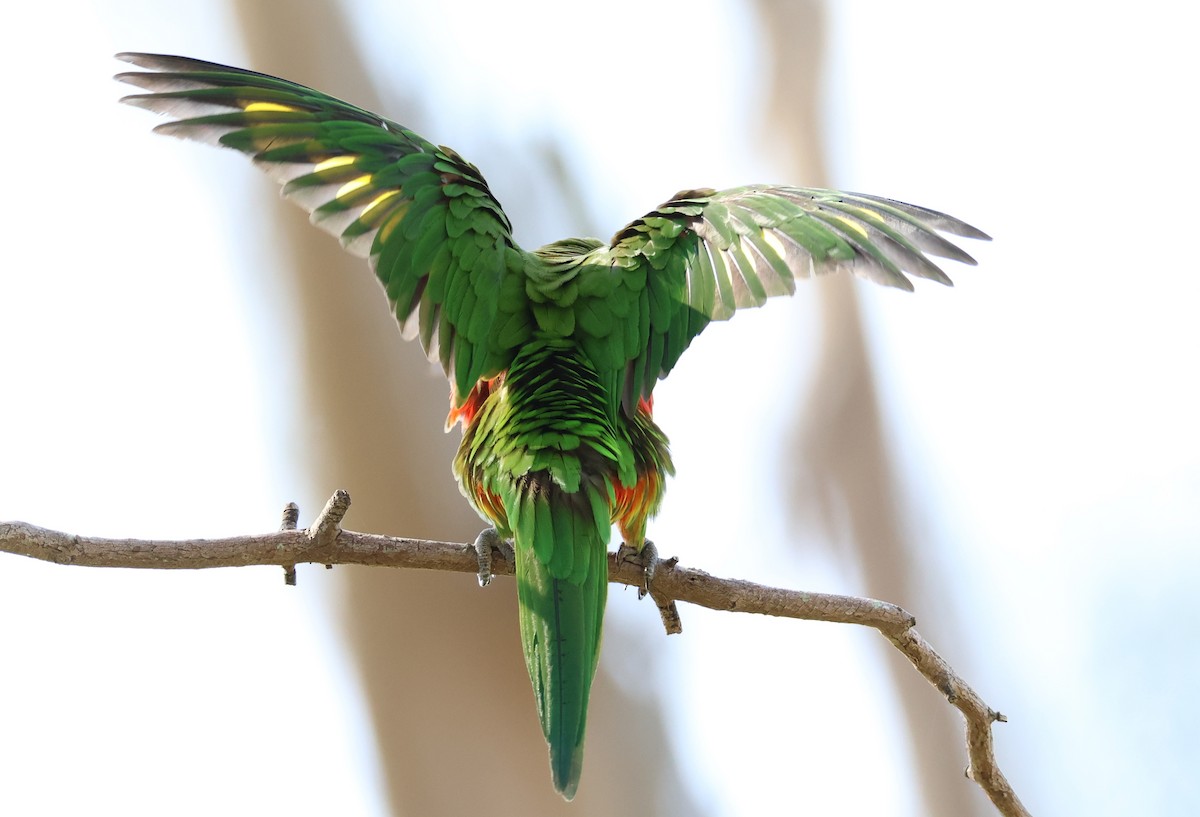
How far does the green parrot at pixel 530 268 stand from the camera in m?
2.93

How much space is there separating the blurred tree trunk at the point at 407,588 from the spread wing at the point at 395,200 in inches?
81.0

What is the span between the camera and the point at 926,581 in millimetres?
6160

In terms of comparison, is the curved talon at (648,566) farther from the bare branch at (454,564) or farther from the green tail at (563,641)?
the green tail at (563,641)

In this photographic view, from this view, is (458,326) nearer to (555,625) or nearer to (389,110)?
(555,625)

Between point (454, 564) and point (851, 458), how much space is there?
378cm

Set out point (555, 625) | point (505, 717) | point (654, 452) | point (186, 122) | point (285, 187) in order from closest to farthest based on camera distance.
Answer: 1. point (555, 625)
2. point (186, 122)
3. point (285, 187)
4. point (654, 452)
5. point (505, 717)

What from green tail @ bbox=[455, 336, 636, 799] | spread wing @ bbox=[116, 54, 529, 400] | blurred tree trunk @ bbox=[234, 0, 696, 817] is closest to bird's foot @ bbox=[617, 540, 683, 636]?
green tail @ bbox=[455, 336, 636, 799]

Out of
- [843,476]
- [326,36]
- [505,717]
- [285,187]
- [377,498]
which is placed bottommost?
[505,717]

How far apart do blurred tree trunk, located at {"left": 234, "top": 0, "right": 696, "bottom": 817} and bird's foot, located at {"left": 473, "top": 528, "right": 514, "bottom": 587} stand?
2150 millimetres

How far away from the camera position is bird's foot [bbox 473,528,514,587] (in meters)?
2.93

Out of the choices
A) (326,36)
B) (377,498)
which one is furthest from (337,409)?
(326,36)

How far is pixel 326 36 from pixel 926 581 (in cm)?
444

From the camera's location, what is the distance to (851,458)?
20.3 ft

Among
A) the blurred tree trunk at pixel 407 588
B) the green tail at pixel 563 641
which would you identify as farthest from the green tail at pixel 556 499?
the blurred tree trunk at pixel 407 588
